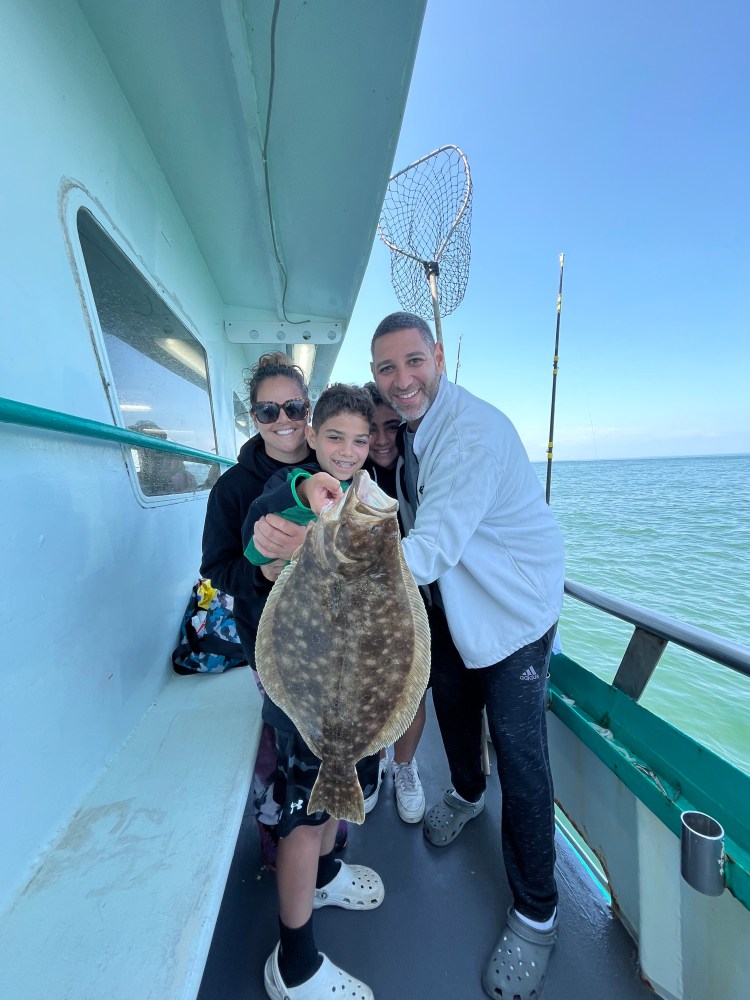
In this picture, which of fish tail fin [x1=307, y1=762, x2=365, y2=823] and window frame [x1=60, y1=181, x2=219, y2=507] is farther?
window frame [x1=60, y1=181, x2=219, y2=507]

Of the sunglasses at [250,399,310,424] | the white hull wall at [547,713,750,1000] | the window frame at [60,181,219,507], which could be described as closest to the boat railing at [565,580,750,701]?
the white hull wall at [547,713,750,1000]

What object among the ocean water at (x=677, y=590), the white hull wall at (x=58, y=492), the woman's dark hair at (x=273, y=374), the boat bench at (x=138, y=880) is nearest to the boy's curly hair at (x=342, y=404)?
the woman's dark hair at (x=273, y=374)

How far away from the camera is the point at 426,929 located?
6.36 feet

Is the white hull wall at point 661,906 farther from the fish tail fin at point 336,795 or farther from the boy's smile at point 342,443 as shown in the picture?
the boy's smile at point 342,443

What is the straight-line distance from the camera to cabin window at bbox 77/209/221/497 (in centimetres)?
215

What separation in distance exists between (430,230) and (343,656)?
494 centimetres

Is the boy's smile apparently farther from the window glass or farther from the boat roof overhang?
the window glass

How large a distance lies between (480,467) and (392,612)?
69cm

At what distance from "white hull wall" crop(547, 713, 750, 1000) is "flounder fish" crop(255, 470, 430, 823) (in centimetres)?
142

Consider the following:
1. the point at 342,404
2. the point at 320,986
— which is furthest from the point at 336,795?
the point at 342,404

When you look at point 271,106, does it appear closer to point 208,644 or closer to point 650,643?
point 208,644

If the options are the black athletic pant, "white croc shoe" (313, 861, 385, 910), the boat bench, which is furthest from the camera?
"white croc shoe" (313, 861, 385, 910)

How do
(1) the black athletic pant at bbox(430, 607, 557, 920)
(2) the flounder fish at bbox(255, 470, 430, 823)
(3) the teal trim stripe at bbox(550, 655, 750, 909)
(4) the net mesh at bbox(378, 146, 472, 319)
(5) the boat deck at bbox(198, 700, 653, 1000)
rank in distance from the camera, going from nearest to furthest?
(2) the flounder fish at bbox(255, 470, 430, 823) → (3) the teal trim stripe at bbox(550, 655, 750, 909) → (5) the boat deck at bbox(198, 700, 653, 1000) → (1) the black athletic pant at bbox(430, 607, 557, 920) → (4) the net mesh at bbox(378, 146, 472, 319)

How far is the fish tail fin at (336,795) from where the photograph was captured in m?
1.38
